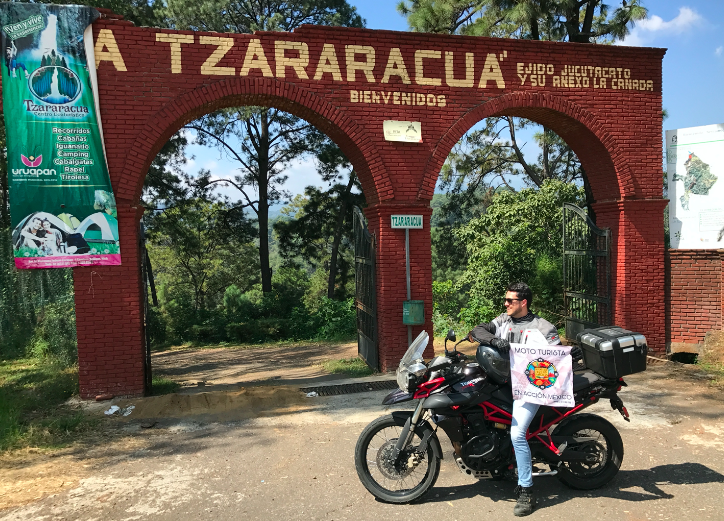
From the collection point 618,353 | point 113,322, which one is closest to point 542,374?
point 618,353

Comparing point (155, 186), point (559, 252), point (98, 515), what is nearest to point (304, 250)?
point (155, 186)

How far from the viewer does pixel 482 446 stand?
4.14 meters

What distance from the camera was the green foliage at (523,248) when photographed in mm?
13852

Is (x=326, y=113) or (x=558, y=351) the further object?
(x=326, y=113)

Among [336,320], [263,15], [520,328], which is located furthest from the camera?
[263,15]

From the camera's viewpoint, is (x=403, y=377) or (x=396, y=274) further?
(x=396, y=274)

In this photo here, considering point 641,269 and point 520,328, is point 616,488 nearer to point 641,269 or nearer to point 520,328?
point 520,328

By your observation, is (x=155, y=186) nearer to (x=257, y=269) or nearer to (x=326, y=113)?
(x=257, y=269)

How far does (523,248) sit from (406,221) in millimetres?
7421

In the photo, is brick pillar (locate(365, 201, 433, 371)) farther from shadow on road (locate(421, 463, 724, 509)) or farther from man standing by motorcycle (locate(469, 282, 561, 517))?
man standing by motorcycle (locate(469, 282, 561, 517))

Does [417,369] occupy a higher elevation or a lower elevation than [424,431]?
higher

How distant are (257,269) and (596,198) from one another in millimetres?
28178

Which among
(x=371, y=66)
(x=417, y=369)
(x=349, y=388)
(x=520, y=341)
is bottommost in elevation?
(x=349, y=388)

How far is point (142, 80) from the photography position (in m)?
7.67
